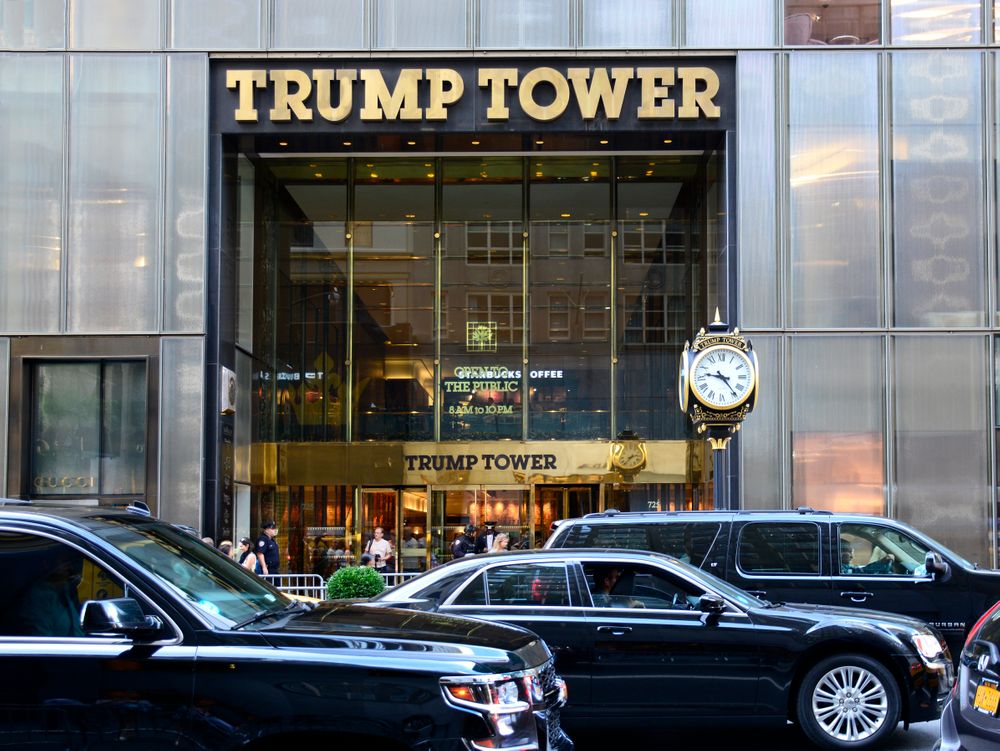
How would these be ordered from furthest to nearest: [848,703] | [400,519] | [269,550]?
[400,519]
[269,550]
[848,703]

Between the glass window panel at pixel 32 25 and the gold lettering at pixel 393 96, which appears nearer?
the glass window panel at pixel 32 25

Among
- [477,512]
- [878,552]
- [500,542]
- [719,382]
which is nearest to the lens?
[878,552]

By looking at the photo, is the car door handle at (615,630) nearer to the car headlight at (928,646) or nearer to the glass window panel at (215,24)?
the car headlight at (928,646)

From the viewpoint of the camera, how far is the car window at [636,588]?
9055 mm

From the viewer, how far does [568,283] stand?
25.1m

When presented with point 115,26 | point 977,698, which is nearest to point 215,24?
point 115,26

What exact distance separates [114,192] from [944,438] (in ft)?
49.3

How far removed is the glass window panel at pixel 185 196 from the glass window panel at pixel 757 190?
9510mm

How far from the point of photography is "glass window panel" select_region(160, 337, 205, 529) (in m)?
19.8

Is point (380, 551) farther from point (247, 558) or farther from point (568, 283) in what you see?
point (568, 283)

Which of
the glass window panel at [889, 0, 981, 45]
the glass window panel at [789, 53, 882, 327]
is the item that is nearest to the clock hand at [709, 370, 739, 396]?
the glass window panel at [789, 53, 882, 327]

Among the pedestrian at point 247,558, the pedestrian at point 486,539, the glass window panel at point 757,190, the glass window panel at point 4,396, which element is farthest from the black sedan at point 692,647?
the pedestrian at point 486,539

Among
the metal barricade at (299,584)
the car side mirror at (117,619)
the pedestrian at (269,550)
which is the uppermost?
the car side mirror at (117,619)

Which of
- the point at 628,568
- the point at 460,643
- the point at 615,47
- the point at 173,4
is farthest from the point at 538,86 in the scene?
the point at 460,643
